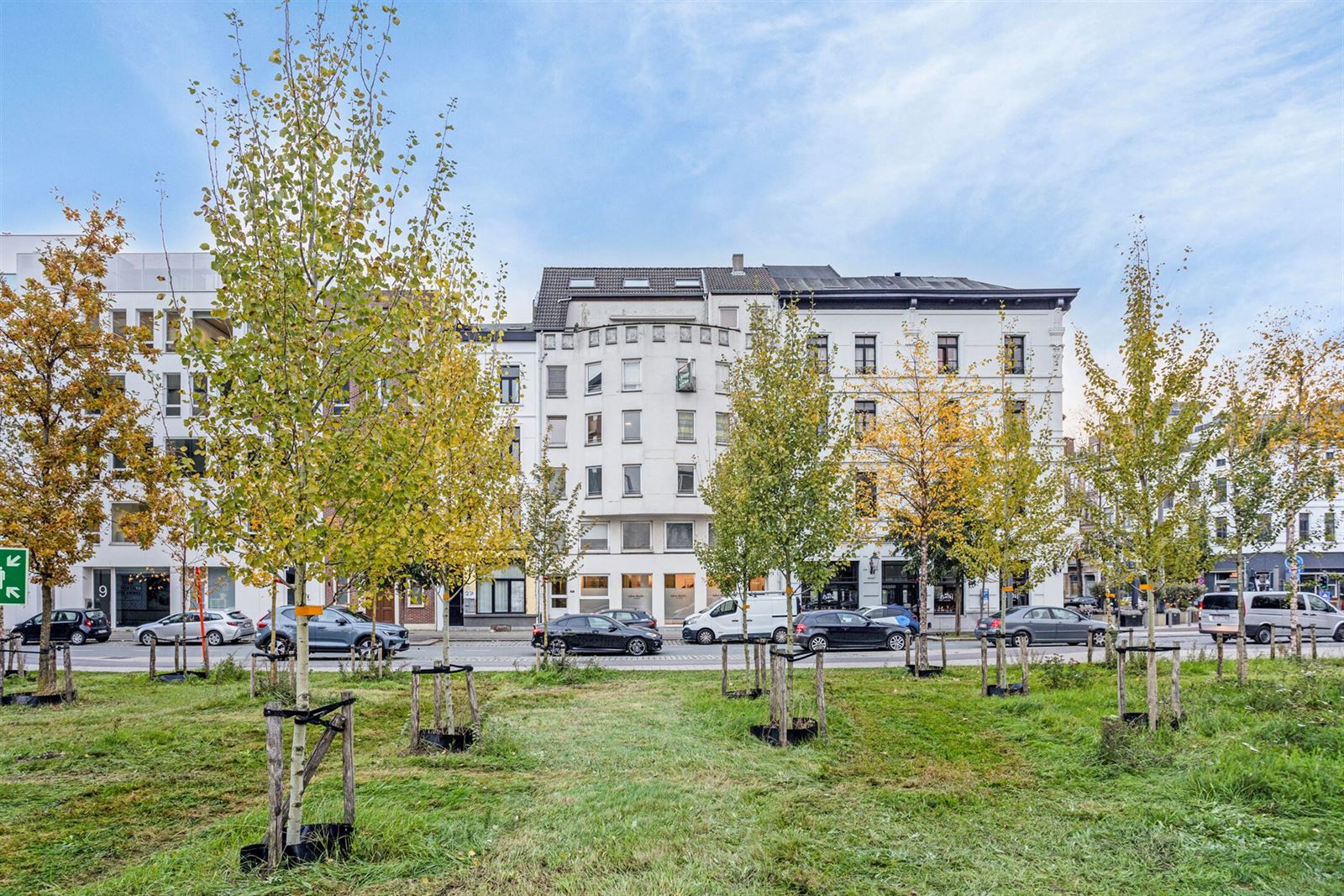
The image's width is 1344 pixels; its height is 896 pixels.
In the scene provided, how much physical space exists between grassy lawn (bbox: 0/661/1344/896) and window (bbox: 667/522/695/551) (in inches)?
1000

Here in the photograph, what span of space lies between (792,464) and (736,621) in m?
17.3

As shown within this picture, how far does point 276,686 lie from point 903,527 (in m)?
19.6

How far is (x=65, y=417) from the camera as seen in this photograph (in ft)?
54.1

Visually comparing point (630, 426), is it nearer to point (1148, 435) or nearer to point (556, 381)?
point (556, 381)

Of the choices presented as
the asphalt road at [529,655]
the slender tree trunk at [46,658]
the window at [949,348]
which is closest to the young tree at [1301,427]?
the asphalt road at [529,655]

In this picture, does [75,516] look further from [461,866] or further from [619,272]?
[619,272]

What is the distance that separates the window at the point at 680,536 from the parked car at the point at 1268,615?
839 inches

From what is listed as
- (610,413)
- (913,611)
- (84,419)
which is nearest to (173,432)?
(610,413)

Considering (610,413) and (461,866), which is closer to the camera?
(461,866)

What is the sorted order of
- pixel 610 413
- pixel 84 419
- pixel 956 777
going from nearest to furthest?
pixel 956 777 → pixel 84 419 → pixel 610 413

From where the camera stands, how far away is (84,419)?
54.9 feet

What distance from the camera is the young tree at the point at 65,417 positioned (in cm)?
1529

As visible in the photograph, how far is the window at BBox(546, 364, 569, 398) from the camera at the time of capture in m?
40.8

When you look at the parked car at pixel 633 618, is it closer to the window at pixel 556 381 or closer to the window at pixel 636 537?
the window at pixel 636 537
